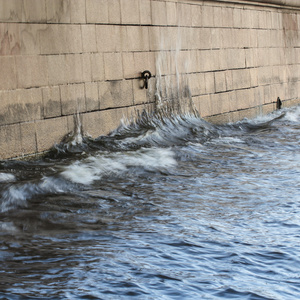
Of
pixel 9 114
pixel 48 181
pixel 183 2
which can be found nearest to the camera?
pixel 48 181

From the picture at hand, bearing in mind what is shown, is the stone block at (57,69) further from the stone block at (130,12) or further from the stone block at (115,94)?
the stone block at (130,12)

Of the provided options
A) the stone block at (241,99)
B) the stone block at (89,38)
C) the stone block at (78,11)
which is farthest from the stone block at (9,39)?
the stone block at (241,99)

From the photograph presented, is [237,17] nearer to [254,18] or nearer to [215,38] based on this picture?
[254,18]

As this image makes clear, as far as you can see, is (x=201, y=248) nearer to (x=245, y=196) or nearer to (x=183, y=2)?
(x=245, y=196)

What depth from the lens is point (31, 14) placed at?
7.84 meters

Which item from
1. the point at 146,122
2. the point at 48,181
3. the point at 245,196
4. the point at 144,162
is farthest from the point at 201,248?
the point at 146,122

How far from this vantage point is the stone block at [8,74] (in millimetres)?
7434

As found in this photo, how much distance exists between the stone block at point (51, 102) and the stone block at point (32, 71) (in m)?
0.13

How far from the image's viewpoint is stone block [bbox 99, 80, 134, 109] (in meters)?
9.20

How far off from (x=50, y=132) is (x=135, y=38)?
255cm

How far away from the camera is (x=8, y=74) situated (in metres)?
7.50

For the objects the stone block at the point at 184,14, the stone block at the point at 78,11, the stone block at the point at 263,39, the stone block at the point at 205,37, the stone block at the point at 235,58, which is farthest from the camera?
the stone block at the point at 263,39

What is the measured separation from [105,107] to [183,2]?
9.90 ft

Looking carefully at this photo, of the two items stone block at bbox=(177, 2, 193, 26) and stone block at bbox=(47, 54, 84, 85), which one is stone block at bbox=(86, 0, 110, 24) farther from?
stone block at bbox=(177, 2, 193, 26)
